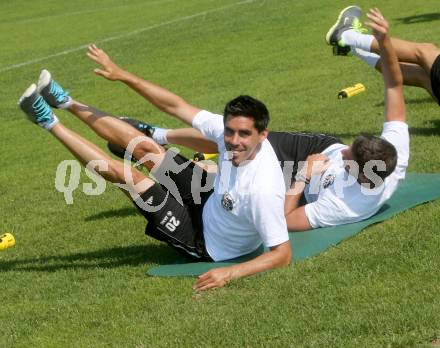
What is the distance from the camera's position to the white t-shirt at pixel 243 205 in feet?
20.8

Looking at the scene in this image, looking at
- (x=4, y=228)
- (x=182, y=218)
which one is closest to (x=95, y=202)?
(x=4, y=228)

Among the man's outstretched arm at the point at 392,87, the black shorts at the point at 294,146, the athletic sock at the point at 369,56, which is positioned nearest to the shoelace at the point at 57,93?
the black shorts at the point at 294,146

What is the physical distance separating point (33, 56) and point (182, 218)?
15.7 metres

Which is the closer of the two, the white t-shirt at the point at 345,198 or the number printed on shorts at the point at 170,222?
the number printed on shorts at the point at 170,222

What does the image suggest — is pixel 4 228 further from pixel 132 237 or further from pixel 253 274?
pixel 253 274

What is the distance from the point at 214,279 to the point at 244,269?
0.79 ft

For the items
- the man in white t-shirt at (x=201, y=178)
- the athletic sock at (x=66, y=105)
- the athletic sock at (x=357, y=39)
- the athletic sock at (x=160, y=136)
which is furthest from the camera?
the athletic sock at (x=357, y=39)

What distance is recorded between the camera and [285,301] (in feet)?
19.2

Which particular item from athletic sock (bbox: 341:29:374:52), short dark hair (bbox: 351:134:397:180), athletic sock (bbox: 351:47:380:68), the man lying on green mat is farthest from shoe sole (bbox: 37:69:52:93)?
athletic sock (bbox: 351:47:380:68)

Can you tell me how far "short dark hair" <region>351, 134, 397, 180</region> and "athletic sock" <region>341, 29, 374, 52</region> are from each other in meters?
2.73

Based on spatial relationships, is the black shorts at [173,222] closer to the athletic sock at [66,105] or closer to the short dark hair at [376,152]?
the athletic sock at [66,105]

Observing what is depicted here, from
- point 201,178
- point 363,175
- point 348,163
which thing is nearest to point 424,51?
point 348,163

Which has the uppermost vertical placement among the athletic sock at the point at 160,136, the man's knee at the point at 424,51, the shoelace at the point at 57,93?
the shoelace at the point at 57,93

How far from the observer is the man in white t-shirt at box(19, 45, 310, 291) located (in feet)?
20.9
